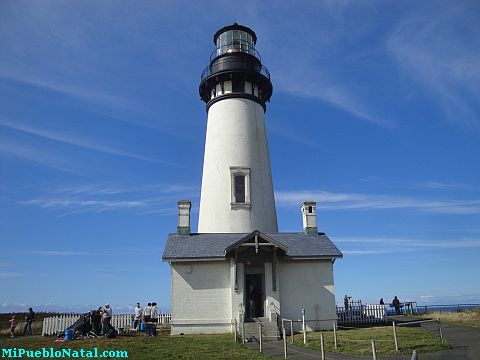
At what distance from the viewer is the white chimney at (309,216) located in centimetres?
2153

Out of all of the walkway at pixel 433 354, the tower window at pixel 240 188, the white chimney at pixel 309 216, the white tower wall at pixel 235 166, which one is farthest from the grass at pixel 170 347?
the tower window at pixel 240 188

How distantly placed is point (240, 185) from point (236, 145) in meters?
2.35

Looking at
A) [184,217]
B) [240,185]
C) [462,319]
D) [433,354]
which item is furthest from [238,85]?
[462,319]

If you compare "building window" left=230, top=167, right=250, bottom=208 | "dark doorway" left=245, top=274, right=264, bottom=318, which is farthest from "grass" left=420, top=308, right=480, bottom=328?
"building window" left=230, top=167, right=250, bottom=208

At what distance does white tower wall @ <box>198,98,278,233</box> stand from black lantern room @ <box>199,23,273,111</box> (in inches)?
26.7

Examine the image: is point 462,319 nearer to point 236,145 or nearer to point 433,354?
point 433,354

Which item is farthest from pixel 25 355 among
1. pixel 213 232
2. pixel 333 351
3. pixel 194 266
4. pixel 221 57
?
pixel 221 57

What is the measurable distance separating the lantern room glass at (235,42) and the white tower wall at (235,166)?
12.2 feet

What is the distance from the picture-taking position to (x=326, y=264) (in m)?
19.4

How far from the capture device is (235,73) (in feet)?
78.5

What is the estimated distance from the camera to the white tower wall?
2198 centimetres

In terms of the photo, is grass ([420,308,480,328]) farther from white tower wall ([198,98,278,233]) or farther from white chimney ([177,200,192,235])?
white chimney ([177,200,192,235])

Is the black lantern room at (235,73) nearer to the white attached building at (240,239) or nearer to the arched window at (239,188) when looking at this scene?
the white attached building at (240,239)

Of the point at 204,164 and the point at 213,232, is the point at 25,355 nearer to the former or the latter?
the point at 213,232
